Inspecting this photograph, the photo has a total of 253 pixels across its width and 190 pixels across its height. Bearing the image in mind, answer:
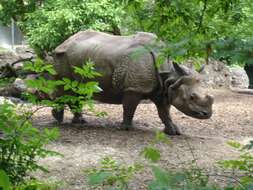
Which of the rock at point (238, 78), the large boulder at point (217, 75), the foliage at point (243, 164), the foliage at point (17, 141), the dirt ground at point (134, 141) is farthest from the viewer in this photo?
the rock at point (238, 78)

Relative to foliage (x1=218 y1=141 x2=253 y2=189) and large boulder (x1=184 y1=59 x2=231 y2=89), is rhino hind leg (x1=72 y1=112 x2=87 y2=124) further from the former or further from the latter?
large boulder (x1=184 y1=59 x2=231 y2=89)

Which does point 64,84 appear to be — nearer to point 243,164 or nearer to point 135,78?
point 243,164

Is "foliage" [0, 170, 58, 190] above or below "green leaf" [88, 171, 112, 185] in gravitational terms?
below

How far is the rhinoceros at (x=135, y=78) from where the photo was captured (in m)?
7.33

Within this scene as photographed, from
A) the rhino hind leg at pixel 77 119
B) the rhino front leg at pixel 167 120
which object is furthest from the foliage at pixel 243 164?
the rhino hind leg at pixel 77 119

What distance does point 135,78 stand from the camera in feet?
24.6

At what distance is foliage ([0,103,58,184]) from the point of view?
296 cm

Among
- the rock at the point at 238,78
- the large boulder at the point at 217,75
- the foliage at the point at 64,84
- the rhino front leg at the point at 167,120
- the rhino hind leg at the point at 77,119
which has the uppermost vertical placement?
the foliage at the point at 64,84

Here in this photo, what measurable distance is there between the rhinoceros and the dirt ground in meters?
0.43

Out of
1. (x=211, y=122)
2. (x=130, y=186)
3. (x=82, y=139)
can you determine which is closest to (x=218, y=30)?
(x=130, y=186)

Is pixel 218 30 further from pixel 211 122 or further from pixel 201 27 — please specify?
pixel 211 122

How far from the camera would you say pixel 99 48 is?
793 centimetres

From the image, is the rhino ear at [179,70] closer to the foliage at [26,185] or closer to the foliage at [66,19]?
the foliage at [26,185]

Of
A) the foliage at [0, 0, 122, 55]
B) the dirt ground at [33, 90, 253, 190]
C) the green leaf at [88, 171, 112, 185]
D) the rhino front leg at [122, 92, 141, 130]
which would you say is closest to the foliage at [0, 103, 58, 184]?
the green leaf at [88, 171, 112, 185]
